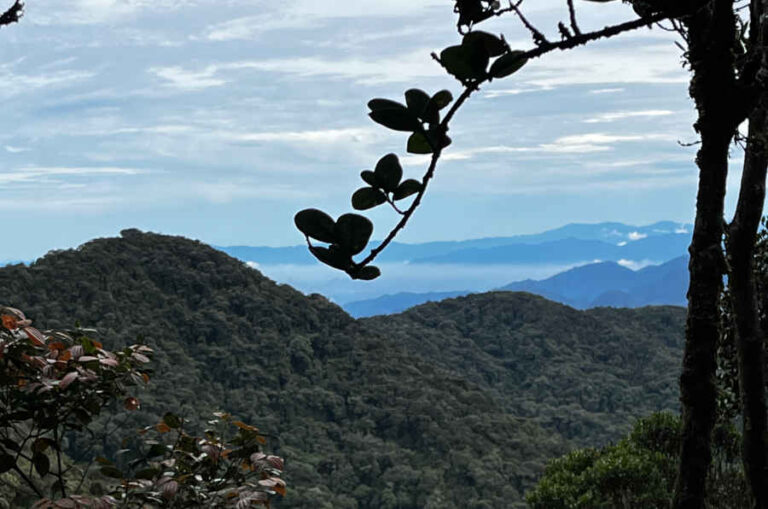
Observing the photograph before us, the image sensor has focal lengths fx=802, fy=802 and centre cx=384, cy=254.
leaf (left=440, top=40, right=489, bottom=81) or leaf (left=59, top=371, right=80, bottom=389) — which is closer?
leaf (left=440, top=40, right=489, bottom=81)

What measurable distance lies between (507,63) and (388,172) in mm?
170

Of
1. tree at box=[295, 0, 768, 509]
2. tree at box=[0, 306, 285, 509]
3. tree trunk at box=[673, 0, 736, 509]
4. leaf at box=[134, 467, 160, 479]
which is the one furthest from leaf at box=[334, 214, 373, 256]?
leaf at box=[134, 467, 160, 479]

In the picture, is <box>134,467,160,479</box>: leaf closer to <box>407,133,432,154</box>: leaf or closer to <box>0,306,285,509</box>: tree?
<box>0,306,285,509</box>: tree

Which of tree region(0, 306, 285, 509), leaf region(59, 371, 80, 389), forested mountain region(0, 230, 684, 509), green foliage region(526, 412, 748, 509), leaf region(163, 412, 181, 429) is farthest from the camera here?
forested mountain region(0, 230, 684, 509)

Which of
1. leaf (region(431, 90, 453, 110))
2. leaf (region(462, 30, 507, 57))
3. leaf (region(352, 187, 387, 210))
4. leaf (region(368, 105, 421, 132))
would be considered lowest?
leaf (region(352, 187, 387, 210))

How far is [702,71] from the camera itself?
178 cm

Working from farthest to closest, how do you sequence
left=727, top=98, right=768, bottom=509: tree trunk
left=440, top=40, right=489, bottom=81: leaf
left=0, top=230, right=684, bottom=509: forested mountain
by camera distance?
left=0, top=230, right=684, bottom=509: forested mountain → left=727, top=98, right=768, bottom=509: tree trunk → left=440, top=40, right=489, bottom=81: leaf

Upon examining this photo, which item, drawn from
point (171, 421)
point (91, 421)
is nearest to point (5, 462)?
point (91, 421)

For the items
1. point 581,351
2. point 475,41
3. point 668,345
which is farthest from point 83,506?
point 668,345

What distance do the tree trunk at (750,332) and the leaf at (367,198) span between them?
220cm

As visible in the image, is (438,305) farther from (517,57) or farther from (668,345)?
(517,57)

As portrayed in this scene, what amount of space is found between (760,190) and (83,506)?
2.80 m

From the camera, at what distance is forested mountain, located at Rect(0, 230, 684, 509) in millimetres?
17266

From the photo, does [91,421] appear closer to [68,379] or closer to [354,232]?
[68,379]
